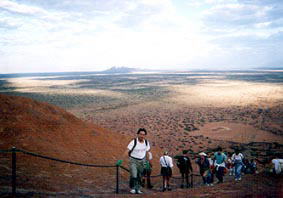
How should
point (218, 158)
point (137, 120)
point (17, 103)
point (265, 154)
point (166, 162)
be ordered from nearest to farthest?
point (166, 162), point (218, 158), point (17, 103), point (265, 154), point (137, 120)

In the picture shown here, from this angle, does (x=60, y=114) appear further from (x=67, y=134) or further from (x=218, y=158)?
(x=218, y=158)

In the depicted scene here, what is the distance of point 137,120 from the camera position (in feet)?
95.3

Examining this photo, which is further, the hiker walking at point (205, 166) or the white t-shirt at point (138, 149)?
the hiker walking at point (205, 166)

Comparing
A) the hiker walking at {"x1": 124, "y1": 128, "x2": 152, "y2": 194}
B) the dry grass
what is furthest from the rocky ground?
the dry grass

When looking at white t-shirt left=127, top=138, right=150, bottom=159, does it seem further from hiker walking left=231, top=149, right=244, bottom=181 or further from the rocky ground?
hiker walking left=231, top=149, right=244, bottom=181

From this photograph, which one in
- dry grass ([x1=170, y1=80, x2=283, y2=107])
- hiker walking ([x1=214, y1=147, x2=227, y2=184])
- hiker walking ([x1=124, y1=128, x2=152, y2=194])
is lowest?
dry grass ([x1=170, y1=80, x2=283, y2=107])

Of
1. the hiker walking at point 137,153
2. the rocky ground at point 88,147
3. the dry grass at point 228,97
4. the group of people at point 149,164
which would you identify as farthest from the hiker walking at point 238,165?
the dry grass at point 228,97

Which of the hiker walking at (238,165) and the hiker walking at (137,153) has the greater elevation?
the hiker walking at (137,153)

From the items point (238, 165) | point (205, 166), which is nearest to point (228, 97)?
point (238, 165)

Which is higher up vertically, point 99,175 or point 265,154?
point 99,175

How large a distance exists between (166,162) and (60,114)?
8749 millimetres

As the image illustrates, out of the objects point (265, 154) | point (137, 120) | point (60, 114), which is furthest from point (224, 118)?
point (60, 114)

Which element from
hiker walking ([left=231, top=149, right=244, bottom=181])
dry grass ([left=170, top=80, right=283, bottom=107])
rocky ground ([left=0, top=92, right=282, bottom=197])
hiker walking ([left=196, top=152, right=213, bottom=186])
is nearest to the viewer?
rocky ground ([left=0, top=92, right=282, bottom=197])

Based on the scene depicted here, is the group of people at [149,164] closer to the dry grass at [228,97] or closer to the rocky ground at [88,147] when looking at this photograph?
the rocky ground at [88,147]
